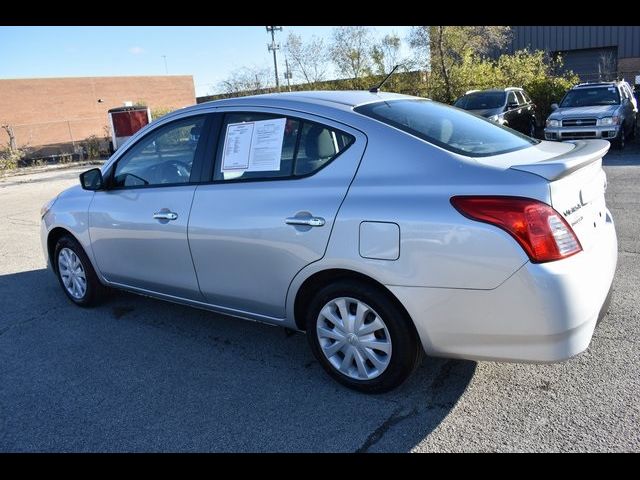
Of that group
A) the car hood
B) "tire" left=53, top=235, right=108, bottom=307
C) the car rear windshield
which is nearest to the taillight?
the car rear windshield

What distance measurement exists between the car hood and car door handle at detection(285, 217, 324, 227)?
1201cm

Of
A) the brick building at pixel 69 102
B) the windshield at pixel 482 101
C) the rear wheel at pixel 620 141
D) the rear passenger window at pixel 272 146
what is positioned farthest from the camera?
the brick building at pixel 69 102

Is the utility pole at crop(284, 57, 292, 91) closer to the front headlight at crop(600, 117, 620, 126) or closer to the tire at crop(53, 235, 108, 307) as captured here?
the front headlight at crop(600, 117, 620, 126)

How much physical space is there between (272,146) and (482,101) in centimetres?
1290

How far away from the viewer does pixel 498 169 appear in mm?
2643

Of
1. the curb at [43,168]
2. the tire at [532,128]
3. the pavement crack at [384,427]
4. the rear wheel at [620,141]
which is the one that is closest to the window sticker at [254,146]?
the pavement crack at [384,427]

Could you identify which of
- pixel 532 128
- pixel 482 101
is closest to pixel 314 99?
pixel 482 101

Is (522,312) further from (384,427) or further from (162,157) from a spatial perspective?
(162,157)

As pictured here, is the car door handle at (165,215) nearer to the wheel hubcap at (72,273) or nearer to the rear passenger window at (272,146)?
→ the rear passenger window at (272,146)

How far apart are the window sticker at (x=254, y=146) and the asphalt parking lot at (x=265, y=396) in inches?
51.8

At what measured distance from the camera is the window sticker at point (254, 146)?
3363 mm
